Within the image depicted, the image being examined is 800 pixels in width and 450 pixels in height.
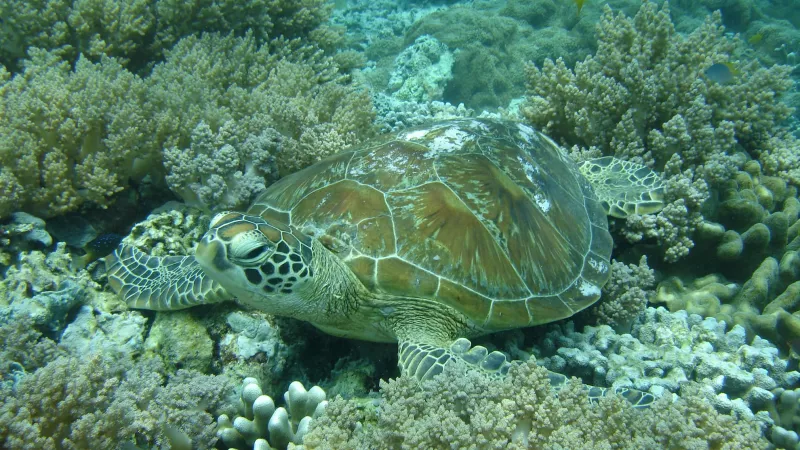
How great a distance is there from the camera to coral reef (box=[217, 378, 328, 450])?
1.63 m

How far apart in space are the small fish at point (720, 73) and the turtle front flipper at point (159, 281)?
4311mm

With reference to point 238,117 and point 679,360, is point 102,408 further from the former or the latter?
point 679,360

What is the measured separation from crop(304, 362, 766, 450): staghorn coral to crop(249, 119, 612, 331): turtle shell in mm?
572

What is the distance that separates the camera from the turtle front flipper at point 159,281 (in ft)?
6.67

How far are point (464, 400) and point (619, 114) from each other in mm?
3075

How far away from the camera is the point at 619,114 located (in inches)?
139

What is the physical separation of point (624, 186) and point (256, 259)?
2799 millimetres

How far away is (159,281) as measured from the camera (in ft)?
7.34

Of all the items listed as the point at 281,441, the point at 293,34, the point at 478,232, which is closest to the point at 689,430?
the point at 478,232

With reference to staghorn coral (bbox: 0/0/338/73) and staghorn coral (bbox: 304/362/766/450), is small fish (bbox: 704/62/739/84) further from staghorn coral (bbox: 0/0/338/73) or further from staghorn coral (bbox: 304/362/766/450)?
staghorn coral (bbox: 0/0/338/73)

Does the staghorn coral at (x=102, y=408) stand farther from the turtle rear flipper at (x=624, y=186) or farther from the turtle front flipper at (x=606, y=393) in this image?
the turtle rear flipper at (x=624, y=186)

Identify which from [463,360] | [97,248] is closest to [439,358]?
[463,360]

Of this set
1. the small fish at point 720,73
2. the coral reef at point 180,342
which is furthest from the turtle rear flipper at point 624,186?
the coral reef at point 180,342

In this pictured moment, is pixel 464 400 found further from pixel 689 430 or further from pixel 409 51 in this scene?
pixel 409 51
